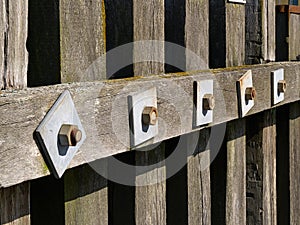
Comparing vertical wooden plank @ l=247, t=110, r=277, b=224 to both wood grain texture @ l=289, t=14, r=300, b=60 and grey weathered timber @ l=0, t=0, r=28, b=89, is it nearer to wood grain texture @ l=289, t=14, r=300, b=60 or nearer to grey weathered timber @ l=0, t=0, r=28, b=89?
wood grain texture @ l=289, t=14, r=300, b=60

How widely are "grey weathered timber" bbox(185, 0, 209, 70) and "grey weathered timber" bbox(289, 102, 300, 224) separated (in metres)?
1.07

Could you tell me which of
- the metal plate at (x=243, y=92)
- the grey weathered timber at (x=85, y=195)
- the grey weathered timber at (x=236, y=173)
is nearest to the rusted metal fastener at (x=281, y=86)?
the grey weathered timber at (x=236, y=173)

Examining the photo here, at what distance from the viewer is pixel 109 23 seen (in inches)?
72.0

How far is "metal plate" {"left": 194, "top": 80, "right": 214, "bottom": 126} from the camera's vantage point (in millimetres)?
1952

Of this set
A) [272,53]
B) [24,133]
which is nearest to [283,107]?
[272,53]

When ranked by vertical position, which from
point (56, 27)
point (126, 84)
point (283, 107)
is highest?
point (56, 27)

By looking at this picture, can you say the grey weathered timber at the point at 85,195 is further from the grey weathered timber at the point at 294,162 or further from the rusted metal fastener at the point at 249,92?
the grey weathered timber at the point at 294,162

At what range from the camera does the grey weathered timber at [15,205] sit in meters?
1.33

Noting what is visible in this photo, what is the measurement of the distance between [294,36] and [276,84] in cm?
68

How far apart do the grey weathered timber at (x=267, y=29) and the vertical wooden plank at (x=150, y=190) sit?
90 centimetres

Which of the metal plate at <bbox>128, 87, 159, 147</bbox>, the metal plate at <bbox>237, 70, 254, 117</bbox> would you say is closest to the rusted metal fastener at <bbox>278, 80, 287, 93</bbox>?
the metal plate at <bbox>237, 70, 254, 117</bbox>

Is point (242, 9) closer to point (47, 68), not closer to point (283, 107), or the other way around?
point (283, 107)

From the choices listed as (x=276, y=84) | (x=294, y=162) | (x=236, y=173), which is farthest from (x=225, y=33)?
(x=294, y=162)

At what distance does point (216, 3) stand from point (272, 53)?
0.50 metres
